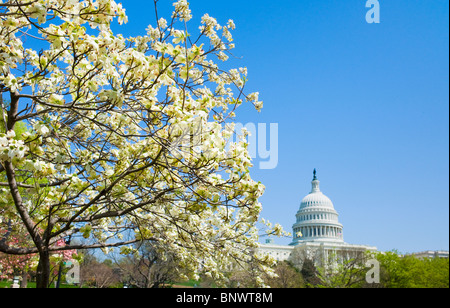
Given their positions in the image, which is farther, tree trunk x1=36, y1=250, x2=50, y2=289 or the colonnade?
the colonnade

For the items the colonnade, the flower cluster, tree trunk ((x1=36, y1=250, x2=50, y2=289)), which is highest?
the colonnade

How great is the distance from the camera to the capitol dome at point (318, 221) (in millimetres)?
102000

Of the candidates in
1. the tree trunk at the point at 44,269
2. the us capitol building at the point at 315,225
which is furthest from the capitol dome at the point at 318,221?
the tree trunk at the point at 44,269

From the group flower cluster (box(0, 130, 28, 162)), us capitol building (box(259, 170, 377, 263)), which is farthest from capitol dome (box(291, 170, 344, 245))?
flower cluster (box(0, 130, 28, 162))

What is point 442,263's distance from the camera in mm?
46562

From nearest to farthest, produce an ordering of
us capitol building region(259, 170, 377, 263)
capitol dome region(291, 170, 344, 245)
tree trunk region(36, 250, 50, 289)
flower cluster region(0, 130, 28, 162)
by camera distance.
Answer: flower cluster region(0, 130, 28, 162)
tree trunk region(36, 250, 50, 289)
us capitol building region(259, 170, 377, 263)
capitol dome region(291, 170, 344, 245)

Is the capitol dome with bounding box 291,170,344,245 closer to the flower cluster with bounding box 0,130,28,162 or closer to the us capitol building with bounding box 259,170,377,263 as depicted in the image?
the us capitol building with bounding box 259,170,377,263

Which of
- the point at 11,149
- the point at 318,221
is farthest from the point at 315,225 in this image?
the point at 11,149

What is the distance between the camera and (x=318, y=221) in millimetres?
102000

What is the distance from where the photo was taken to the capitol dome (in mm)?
102000

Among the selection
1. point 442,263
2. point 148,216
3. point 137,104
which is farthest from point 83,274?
point 442,263
